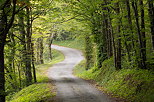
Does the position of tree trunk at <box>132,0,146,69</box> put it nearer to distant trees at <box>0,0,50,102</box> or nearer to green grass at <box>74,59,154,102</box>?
green grass at <box>74,59,154,102</box>

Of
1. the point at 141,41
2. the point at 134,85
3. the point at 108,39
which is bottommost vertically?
the point at 134,85

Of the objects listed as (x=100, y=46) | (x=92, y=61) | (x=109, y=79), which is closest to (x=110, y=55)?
(x=100, y=46)

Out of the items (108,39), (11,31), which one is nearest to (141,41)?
(108,39)

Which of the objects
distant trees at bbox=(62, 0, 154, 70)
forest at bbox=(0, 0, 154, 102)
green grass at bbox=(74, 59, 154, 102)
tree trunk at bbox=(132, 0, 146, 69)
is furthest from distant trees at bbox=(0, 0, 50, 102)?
green grass at bbox=(74, 59, 154, 102)

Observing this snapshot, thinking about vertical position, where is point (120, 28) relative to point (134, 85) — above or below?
above

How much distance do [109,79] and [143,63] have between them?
3786mm

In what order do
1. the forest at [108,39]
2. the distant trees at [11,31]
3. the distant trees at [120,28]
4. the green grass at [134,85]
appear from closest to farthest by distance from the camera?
the distant trees at [11,31], the green grass at [134,85], the forest at [108,39], the distant trees at [120,28]

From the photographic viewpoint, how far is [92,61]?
79.7 feet

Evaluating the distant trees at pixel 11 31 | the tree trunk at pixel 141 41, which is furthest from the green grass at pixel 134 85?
the distant trees at pixel 11 31

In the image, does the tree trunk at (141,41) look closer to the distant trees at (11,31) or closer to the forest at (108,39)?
the forest at (108,39)

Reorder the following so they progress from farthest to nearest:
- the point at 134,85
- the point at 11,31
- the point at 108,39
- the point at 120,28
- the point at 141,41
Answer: the point at 108,39
the point at 120,28
the point at 11,31
the point at 141,41
the point at 134,85

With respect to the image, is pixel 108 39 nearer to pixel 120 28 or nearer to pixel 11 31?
pixel 120 28

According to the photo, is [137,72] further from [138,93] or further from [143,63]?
[138,93]

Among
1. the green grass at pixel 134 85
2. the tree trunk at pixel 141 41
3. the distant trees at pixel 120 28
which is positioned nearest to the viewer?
the green grass at pixel 134 85
